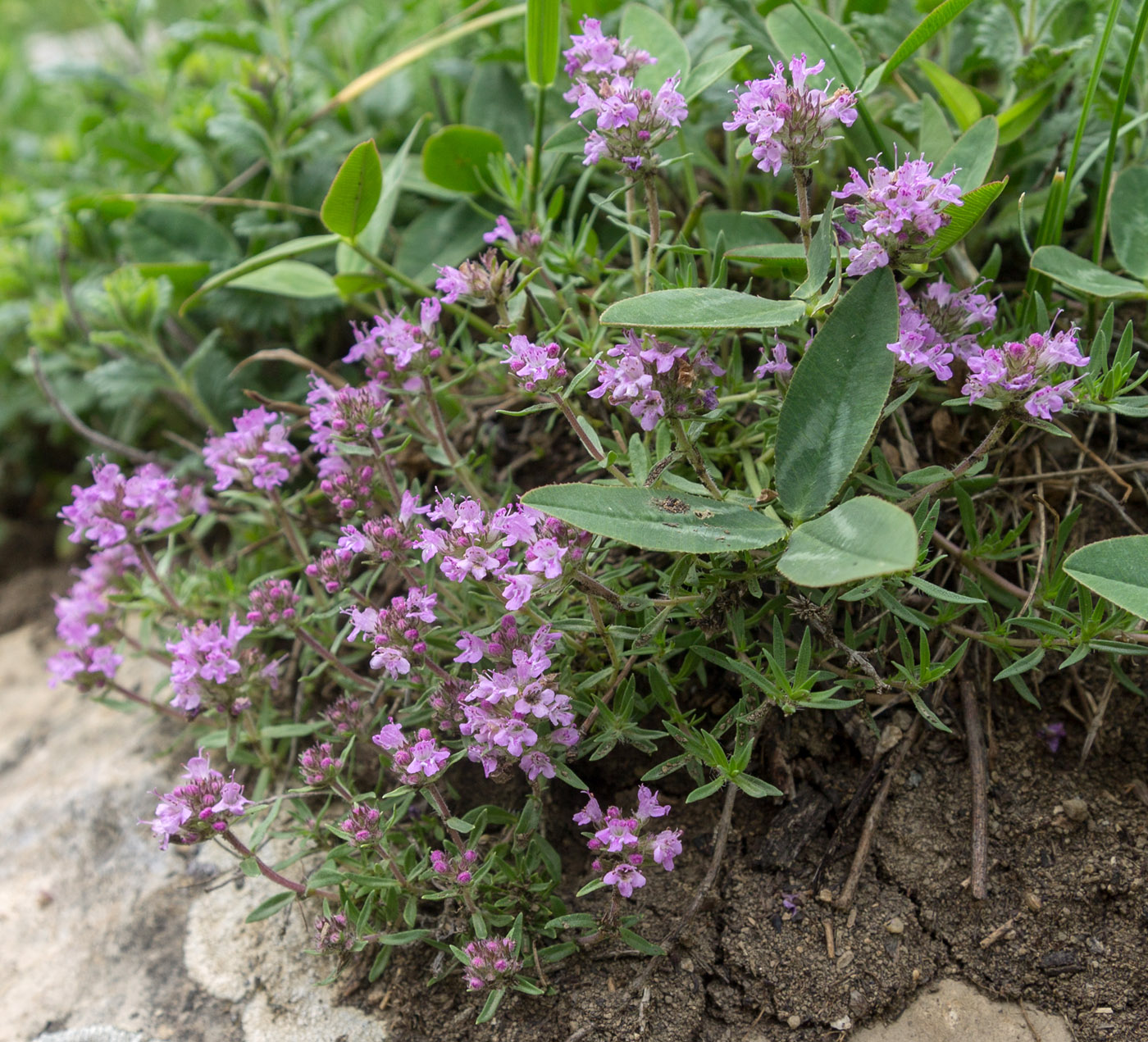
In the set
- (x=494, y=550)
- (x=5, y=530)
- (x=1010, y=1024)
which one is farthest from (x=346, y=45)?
(x=1010, y=1024)

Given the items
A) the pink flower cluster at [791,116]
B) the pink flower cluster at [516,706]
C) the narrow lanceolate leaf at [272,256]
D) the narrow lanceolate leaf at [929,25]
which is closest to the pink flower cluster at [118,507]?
the narrow lanceolate leaf at [272,256]

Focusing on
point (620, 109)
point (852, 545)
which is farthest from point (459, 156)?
point (852, 545)

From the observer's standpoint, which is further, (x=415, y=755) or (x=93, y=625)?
(x=93, y=625)

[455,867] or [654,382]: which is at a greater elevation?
[654,382]

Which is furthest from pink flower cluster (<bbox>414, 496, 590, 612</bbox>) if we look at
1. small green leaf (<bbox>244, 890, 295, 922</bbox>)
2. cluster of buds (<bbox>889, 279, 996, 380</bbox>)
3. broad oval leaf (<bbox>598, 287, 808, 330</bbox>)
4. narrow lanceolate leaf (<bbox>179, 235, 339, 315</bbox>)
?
narrow lanceolate leaf (<bbox>179, 235, 339, 315</bbox>)

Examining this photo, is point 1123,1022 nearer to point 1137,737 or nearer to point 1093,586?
point 1137,737

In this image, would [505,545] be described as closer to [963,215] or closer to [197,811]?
[197,811]
